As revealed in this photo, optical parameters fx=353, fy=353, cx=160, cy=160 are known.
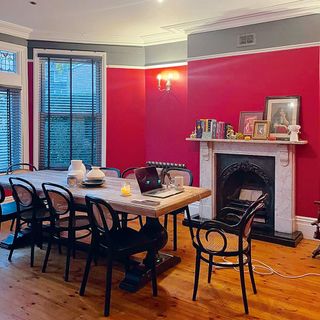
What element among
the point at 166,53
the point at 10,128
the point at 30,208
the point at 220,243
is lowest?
the point at 220,243

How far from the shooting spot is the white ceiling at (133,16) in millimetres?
4227

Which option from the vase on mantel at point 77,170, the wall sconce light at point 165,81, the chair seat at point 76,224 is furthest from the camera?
the wall sconce light at point 165,81

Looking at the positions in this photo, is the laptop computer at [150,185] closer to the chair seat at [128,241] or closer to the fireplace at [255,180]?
the chair seat at [128,241]

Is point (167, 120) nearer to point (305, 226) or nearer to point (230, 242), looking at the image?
point (305, 226)

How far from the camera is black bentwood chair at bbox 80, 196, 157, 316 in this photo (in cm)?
273

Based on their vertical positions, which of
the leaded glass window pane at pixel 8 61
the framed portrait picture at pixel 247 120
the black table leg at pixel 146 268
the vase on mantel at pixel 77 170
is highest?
the leaded glass window pane at pixel 8 61

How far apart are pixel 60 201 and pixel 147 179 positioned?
841 millimetres

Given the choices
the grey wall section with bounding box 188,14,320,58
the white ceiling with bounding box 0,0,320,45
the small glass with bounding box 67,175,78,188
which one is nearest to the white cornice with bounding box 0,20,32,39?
the white ceiling with bounding box 0,0,320,45

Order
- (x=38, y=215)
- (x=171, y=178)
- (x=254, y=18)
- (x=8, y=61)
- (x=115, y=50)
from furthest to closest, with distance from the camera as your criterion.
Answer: (x=115, y=50) < (x=8, y=61) < (x=254, y=18) < (x=171, y=178) < (x=38, y=215)

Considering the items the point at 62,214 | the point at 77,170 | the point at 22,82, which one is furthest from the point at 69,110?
the point at 62,214

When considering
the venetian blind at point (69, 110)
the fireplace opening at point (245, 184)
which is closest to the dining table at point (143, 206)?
the fireplace opening at point (245, 184)

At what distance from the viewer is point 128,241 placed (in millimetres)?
2943

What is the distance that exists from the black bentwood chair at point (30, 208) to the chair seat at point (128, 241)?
1.03 metres

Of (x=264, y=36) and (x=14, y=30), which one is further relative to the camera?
(x=14, y=30)
